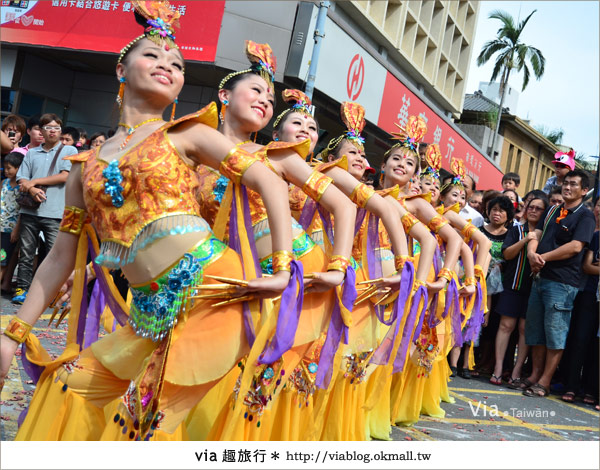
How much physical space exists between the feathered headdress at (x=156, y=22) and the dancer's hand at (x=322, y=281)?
1.02 meters

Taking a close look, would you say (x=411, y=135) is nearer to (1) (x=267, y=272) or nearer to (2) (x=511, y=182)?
(1) (x=267, y=272)

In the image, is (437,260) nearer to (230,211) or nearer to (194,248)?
(230,211)

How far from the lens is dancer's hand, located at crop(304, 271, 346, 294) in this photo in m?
2.83

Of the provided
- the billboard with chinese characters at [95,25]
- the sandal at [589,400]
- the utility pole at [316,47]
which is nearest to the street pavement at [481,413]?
the sandal at [589,400]

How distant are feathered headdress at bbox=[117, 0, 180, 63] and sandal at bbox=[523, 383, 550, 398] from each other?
541cm

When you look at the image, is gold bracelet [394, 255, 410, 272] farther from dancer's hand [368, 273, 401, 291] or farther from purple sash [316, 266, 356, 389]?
purple sash [316, 266, 356, 389]

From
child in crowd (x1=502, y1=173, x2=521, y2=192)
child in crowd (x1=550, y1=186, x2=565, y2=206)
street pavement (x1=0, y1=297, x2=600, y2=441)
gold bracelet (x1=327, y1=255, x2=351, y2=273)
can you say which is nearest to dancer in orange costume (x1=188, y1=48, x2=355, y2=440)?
gold bracelet (x1=327, y1=255, x2=351, y2=273)

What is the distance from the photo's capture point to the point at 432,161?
564 cm

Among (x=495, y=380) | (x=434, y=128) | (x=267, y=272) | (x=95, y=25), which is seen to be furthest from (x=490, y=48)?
(x=267, y=272)

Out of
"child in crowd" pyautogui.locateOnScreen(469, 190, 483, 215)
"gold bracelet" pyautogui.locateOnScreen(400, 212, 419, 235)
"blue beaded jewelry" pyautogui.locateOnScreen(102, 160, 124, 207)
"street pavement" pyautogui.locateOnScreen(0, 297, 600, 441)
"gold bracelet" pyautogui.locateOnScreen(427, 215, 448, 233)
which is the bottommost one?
"street pavement" pyautogui.locateOnScreen(0, 297, 600, 441)

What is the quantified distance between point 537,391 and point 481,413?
1.39m

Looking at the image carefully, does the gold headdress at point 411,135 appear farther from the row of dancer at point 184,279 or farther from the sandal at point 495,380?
the sandal at point 495,380

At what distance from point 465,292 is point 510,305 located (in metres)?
2.22

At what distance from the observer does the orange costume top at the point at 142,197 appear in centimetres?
238
